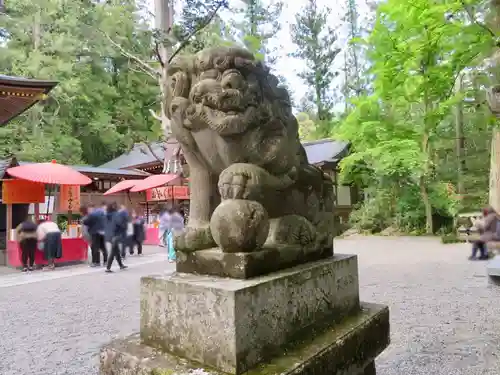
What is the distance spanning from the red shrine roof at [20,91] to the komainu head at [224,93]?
790 cm

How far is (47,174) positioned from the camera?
363 inches

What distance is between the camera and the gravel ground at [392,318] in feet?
9.59

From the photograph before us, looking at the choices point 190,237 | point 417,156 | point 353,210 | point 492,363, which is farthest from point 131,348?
point 353,210

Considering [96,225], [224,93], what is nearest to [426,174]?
[96,225]

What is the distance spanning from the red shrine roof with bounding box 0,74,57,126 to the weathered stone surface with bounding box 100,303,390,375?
27.2ft

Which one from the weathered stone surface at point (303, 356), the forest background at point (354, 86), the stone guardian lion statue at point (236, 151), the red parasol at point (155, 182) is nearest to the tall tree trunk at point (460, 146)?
the forest background at point (354, 86)

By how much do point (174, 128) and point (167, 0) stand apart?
13222mm

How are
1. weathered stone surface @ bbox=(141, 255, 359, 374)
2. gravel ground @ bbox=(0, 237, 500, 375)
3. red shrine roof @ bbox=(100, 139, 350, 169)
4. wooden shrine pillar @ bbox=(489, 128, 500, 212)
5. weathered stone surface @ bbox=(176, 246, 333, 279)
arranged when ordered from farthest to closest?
red shrine roof @ bbox=(100, 139, 350, 169) → wooden shrine pillar @ bbox=(489, 128, 500, 212) → gravel ground @ bbox=(0, 237, 500, 375) → weathered stone surface @ bbox=(176, 246, 333, 279) → weathered stone surface @ bbox=(141, 255, 359, 374)

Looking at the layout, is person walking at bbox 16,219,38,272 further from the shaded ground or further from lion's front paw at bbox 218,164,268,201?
lion's front paw at bbox 218,164,268,201

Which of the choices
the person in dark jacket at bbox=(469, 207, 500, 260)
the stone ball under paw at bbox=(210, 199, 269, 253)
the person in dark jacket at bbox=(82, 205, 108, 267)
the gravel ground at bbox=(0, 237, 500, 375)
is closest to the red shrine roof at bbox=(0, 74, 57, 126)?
the person in dark jacket at bbox=(82, 205, 108, 267)

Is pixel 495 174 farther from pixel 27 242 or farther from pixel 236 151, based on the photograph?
pixel 27 242

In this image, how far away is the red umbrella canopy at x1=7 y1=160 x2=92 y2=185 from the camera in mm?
8945

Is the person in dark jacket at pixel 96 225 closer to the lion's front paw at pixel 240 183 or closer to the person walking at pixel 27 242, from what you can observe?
the person walking at pixel 27 242

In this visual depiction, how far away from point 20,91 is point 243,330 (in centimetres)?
899
